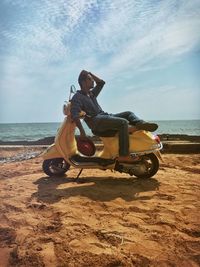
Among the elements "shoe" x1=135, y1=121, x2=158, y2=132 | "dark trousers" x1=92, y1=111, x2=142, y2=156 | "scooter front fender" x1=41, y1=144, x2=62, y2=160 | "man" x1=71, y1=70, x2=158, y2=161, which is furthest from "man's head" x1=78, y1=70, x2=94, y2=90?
"scooter front fender" x1=41, y1=144, x2=62, y2=160

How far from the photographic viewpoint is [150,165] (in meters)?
5.37

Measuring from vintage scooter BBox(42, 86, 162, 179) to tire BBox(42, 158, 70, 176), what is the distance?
132 mm

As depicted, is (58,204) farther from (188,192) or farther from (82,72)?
(82,72)

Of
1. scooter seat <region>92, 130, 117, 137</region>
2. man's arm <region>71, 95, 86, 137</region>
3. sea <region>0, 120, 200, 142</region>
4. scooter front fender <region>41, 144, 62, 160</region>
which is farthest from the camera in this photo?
sea <region>0, 120, 200, 142</region>

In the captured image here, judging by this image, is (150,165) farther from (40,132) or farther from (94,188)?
(40,132)

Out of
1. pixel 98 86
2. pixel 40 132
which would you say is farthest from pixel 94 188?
pixel 40 132

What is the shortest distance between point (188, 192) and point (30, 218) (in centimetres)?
209

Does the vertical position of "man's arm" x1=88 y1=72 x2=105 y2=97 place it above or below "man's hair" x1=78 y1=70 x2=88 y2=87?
below

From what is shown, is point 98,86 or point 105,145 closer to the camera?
point 105,145

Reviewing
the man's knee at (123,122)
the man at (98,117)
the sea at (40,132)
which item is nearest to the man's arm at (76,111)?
the man at (98,117)

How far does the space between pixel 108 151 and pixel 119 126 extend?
0.47 m

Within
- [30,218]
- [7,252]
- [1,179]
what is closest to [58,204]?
[30,218]

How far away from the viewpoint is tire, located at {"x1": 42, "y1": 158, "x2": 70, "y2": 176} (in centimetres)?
580

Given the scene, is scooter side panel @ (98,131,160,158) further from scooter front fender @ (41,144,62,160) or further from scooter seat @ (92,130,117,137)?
scooter front fender @ (41,144,62,160)
